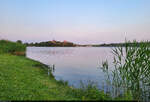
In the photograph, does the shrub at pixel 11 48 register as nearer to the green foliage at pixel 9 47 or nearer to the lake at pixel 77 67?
the green foliage at pixel 9 47

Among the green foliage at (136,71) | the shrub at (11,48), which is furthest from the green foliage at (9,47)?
the green foliage at (136,71)

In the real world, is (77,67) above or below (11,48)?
below

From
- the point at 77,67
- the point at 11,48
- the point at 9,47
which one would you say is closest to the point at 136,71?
the point at 77,67

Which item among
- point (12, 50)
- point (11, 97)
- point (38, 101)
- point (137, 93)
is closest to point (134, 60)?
point (137, 93)

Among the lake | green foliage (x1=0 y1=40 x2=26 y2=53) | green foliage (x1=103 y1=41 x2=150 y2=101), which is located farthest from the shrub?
green foliage (x1=103 y1=41 x2=150 y2=101)

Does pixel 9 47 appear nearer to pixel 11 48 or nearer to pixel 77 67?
pixel 11 48

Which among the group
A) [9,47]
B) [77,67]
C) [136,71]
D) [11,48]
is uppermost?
[9,47]

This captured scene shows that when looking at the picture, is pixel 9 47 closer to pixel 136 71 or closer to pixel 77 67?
pixel 77 67

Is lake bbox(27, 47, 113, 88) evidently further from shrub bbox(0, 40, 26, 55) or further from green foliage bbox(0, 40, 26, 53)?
green foliage bbox(0, 40, 26, 53)

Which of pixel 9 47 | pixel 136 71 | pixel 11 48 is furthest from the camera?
pixel 11 48

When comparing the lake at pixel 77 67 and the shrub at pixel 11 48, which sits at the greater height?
the shrub at pixel 11 48

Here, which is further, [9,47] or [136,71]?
[9,47]

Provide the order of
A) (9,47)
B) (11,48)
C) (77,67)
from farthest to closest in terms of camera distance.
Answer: (11,48), (9,47), (77,67)

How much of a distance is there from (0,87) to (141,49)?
707 cm
